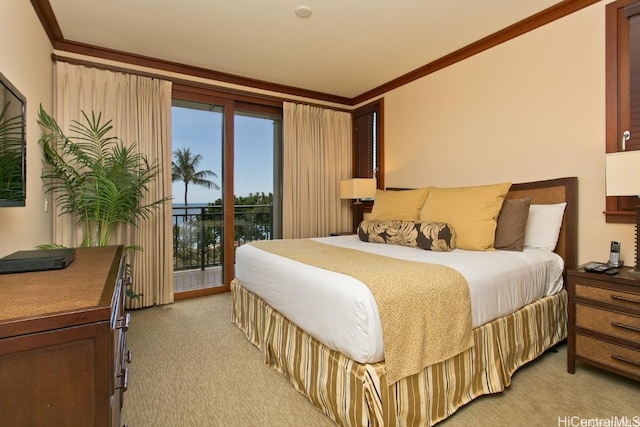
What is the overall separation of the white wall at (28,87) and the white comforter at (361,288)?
1.43 m

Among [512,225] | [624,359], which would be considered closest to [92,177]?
[512,225]

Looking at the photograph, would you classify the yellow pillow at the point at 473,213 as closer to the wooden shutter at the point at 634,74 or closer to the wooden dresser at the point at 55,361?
the wooden shutter at the point at 634,74

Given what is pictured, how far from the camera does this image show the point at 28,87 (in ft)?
7.59

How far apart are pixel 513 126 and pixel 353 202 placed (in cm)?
231

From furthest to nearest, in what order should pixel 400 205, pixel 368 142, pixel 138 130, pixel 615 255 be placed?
pixel 368 142
pixel 138 130
pixel 400 205
pixel 615 255

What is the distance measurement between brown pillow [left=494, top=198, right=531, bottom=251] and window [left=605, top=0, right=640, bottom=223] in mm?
522

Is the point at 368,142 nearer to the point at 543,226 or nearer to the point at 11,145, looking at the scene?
the point at 543,226

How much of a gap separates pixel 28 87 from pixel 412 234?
302 centimetres

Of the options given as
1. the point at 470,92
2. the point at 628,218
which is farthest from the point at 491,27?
the point at 628,218

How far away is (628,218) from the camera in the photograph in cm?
224

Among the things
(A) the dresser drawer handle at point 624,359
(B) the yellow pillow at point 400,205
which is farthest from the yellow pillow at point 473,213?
(A) the dresser drawer handle at point 624,359

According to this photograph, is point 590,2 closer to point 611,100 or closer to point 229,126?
point 611,100

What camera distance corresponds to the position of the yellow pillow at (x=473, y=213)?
2.45 m

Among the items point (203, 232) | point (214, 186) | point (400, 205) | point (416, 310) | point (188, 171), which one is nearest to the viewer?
point (416, 310)
